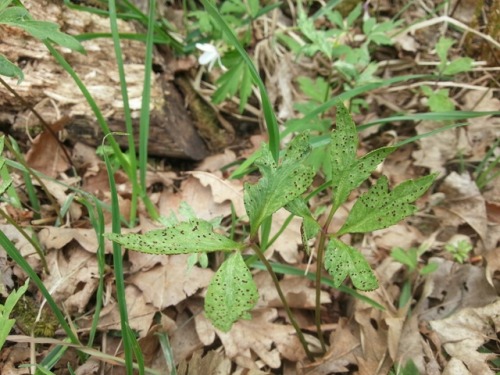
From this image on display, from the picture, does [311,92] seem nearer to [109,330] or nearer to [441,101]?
[441,101]

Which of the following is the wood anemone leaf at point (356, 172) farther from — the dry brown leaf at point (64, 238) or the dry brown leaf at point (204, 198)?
the dry brown leaf at point (64, 238)

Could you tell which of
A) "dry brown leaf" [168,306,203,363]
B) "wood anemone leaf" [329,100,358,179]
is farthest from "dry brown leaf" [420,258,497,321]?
"wood anemone leaf" [329,100,358,179]

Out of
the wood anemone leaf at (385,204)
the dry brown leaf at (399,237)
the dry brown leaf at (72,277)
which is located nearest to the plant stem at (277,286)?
the wood anemone leaf at (385,204)

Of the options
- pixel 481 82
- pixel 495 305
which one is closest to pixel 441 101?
pixel 481 82

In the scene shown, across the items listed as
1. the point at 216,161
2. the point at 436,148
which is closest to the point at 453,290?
the point at 436,148

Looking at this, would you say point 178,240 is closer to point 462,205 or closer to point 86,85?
point 86,85

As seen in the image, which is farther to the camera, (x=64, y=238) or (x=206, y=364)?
(x=64, y=238)

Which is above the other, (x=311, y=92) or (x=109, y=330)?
(x=311, y=92)
